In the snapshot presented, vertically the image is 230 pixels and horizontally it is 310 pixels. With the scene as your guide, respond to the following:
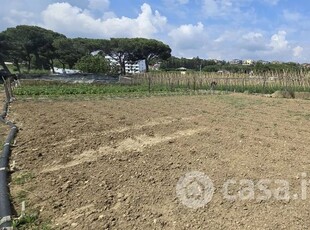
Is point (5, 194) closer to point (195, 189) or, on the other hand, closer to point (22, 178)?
point (22, 178)

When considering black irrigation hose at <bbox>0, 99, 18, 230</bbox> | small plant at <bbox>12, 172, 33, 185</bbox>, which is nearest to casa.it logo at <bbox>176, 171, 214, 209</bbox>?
black irrigation hose at <bbox>0, 99, 18, 230</bbox>

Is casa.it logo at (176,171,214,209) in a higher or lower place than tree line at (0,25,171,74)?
lower

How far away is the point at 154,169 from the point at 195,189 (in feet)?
2.88

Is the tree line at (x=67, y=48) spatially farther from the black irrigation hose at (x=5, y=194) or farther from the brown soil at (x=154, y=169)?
the black irrigation hose at (x=5, y=194)

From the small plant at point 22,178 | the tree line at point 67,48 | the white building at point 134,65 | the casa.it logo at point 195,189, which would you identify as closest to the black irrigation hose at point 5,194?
the small plant at point 22,178

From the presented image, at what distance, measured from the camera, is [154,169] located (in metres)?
4.32

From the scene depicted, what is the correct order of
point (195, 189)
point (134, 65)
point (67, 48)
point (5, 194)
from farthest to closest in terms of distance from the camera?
point (134, 65) → point (67, 48) → point (5, 194) → point (195, 189)

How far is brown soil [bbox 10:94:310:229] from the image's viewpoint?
120 inches

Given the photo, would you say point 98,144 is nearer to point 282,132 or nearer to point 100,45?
point 282,132

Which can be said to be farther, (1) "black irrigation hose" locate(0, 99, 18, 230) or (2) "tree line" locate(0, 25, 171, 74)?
(2) "tree line" locate(0, 25, 171, 74)

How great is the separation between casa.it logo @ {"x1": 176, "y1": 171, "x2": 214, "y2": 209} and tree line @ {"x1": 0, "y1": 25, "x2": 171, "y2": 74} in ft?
172

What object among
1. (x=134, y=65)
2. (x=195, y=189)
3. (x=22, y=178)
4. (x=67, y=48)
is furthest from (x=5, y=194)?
(x=134, y=65)

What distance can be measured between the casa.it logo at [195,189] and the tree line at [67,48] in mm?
52429

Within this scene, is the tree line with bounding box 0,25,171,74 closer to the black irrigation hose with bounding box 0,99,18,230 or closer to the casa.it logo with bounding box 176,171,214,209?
the black irrigation hose with bounding box 0,99,18,230
